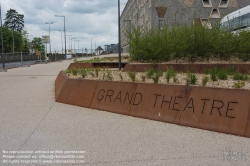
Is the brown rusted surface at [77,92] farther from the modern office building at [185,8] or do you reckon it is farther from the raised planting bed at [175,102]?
the modern office building at [185,8]

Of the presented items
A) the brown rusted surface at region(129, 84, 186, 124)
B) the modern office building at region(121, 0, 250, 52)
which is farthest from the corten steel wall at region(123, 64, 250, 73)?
the modern office building at region(121, 0, 250, 52)

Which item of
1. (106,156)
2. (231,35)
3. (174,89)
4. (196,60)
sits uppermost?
(231,35)

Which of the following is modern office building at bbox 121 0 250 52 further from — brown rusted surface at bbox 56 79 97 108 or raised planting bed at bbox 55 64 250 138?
raised planting bed at bbox 55 64 250 138

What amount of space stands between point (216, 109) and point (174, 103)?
0.98 m

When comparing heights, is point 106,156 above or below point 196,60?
below

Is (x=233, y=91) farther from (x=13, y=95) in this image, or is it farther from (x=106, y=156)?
(x=13, y=95)

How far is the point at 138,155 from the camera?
4.13m

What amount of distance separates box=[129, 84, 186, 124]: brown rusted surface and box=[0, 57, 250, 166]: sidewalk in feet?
0.77

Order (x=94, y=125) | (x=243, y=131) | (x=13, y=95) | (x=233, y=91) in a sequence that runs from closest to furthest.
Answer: (x=243, y=131), (x=233, y=91), (x=94, y=125), (x=13, y=95)

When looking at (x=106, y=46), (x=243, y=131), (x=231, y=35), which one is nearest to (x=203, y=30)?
(x=231, y=35)

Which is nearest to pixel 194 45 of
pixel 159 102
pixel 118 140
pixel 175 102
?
pixel 159 102

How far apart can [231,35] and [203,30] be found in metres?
1.28

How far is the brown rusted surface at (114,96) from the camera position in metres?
6.71

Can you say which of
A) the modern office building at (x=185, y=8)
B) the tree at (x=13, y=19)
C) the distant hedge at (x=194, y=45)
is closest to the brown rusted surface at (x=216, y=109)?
the distant hedge at (x=194, y=45)
